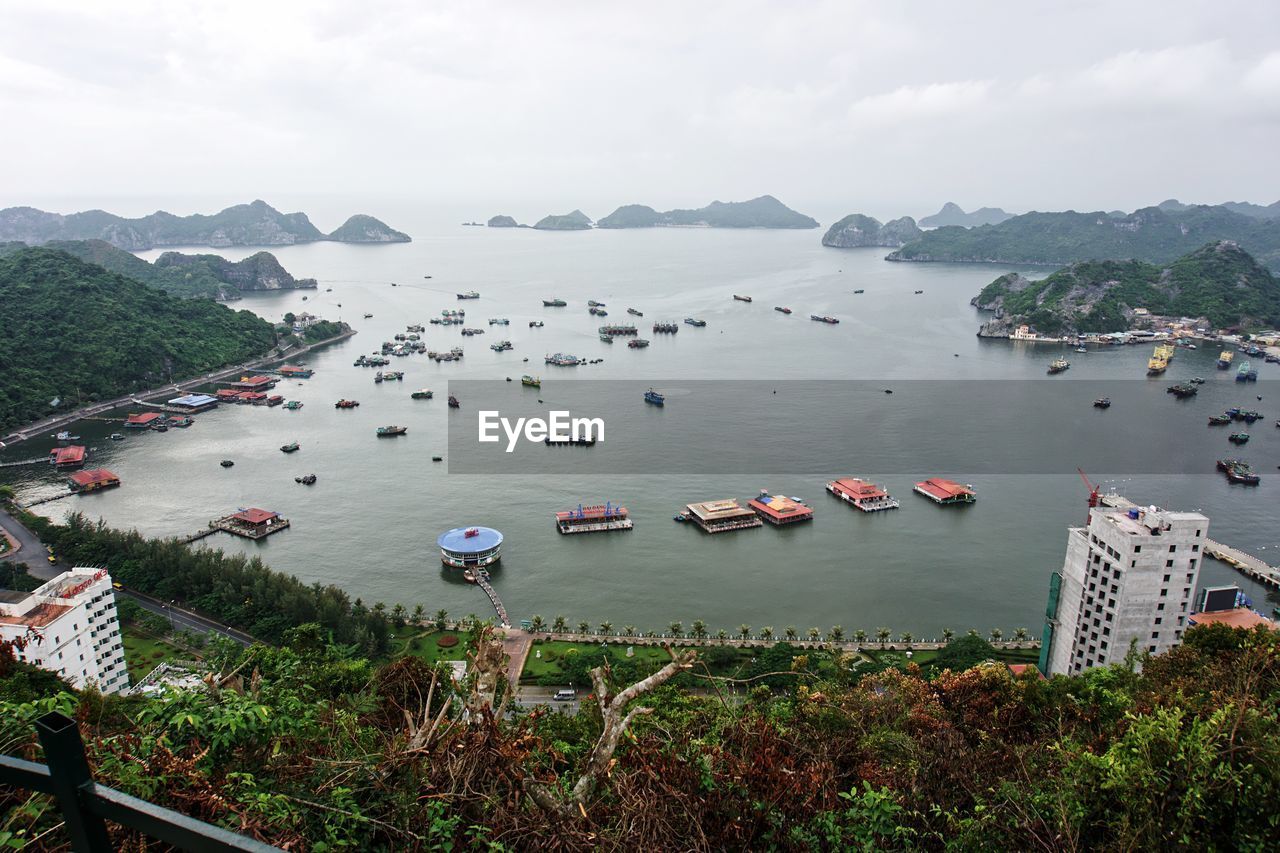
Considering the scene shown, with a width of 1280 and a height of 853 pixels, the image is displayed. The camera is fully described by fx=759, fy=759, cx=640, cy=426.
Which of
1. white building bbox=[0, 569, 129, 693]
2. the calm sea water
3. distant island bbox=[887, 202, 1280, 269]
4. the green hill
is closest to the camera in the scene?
white building bbox=[0, 569, 129, 693]

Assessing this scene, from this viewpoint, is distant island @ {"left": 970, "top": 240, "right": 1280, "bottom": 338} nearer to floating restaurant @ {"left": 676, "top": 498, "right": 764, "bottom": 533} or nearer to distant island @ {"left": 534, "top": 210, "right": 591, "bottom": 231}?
floating restaurant @ {"left": 676, "top": 498, "right": 764, "bottom": 533}

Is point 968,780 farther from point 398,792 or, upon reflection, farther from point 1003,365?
point 1003,365

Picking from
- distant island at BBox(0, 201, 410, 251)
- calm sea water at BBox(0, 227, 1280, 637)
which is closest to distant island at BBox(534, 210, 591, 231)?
distant island at BBox(0, 201, 410, 251)

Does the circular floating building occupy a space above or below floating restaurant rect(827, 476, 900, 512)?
below

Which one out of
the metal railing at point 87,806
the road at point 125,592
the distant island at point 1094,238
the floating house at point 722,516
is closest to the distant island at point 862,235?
the distant island at point 1094,238

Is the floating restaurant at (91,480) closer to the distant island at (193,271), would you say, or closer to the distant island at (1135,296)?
the distant island at (193,271)

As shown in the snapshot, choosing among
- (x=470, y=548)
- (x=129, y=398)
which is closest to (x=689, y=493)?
(x=470, y=548)

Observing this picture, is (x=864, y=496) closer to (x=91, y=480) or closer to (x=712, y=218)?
(x=91, y=480)

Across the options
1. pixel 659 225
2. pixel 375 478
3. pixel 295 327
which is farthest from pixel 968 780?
pixel 659 225

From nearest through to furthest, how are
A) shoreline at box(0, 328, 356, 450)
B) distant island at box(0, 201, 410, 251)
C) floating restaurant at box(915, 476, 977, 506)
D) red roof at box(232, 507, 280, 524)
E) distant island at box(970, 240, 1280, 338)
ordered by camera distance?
red roof at box(232, 507, 280, 524) → floating restaurant at box(915, 476, 977, 506) → shoreline at box(0, 328, 356, 450) → distant island at box(970, 240, 1280, 338) → distant island at box(0, 201, 410, 251)
